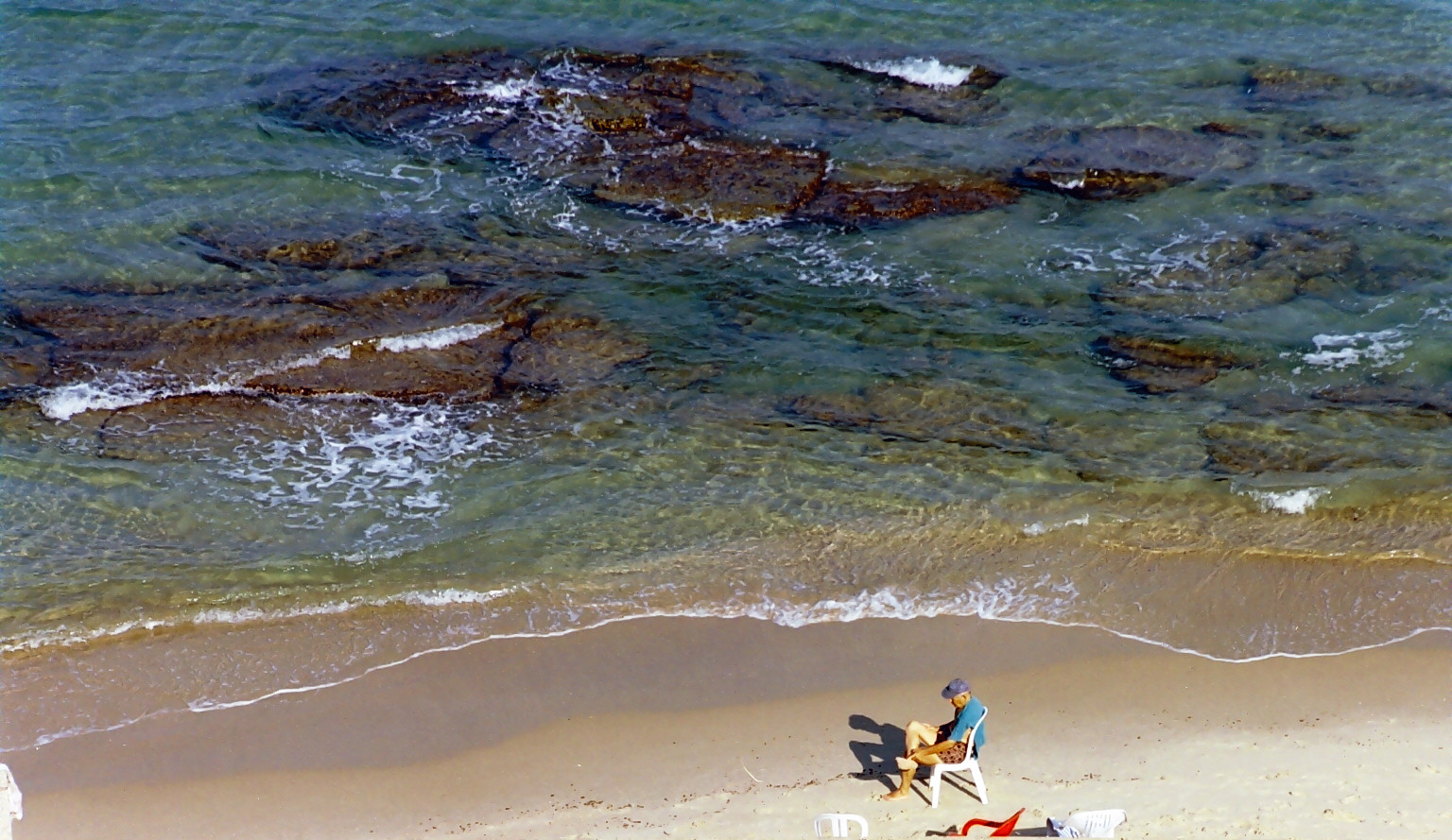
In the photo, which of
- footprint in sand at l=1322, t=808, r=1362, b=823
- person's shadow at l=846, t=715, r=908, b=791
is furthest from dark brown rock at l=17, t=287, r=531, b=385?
footprint in sand at l=1322, t=808, r=1362, b=823

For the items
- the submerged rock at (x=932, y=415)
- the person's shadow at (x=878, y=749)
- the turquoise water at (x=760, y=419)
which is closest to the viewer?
the person's shadow at (x=878, y=749)

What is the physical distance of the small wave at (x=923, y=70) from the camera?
20312 millimetres

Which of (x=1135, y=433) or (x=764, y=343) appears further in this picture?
(x=764, y=343)

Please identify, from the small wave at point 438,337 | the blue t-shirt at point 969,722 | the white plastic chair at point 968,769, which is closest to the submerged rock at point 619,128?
the small wave at point 438,337

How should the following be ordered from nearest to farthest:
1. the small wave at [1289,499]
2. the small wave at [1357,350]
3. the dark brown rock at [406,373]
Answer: the small wave at [1289,499], the dark brown rock at [406,373], the small wave at [1357,350]

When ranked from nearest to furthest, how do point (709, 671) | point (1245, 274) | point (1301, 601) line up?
point (709, 671), point (1301, 601), point (1245, 274)

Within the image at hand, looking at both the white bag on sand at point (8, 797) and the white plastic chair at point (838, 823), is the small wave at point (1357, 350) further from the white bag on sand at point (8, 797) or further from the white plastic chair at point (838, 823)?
the white bag on sand at point (8, 797)

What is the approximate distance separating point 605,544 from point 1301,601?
6196mm

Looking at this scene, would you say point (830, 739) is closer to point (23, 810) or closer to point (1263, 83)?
point (23, 810)

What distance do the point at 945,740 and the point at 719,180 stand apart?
1014 centimetres

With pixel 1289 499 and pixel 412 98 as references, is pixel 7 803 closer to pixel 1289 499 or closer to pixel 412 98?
pixel 1289 499

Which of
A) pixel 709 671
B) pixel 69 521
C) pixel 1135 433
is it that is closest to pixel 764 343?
pixel 1135 433

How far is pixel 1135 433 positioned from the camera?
43.2ft

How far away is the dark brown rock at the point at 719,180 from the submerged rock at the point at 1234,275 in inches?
176
